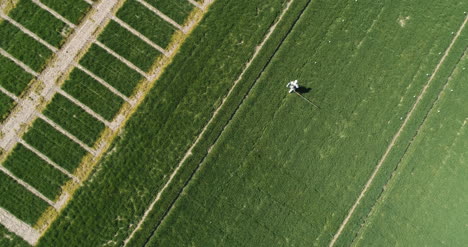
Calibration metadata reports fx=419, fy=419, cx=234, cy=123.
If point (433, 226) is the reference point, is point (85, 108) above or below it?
below

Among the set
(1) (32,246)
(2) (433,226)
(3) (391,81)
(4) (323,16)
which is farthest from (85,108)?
(2) (433,226)

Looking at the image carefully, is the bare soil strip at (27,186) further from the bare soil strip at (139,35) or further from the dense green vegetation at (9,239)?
the bare soil strip at (139,35)

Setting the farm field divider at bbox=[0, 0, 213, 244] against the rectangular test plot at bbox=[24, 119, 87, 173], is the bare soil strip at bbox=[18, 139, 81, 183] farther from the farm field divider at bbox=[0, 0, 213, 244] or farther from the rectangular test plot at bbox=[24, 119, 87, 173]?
the rectangular test plot at bbox=[24, 119, 87, 173]

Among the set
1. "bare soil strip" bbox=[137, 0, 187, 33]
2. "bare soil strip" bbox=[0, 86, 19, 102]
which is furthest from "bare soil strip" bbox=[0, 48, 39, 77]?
"bare soil strip" bbox=[137, 0, 187, 33]

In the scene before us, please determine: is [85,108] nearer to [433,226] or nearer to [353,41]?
[353,41]

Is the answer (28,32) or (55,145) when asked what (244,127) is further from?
(28,32)

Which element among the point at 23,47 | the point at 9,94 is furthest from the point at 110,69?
the point at 9,94

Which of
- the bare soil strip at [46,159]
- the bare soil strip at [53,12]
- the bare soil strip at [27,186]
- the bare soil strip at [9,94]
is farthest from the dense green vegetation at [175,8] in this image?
the bare soil strip at [27,186]

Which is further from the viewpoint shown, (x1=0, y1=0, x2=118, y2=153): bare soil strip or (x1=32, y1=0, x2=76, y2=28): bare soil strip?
(x1=32, y1=0, x2=76, y2=28): bare soil strip
